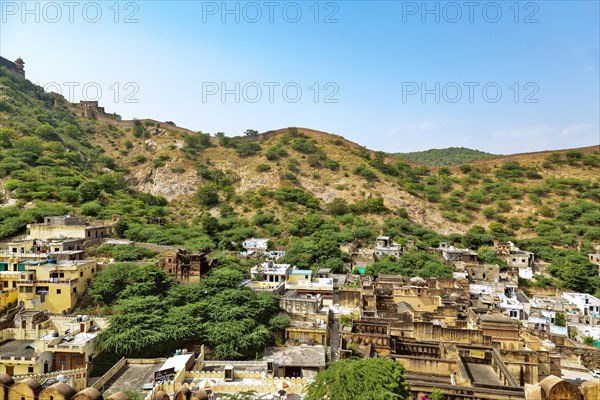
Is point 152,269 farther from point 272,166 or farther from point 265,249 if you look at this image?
point 272,166

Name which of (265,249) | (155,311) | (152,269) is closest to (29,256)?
(152,269)

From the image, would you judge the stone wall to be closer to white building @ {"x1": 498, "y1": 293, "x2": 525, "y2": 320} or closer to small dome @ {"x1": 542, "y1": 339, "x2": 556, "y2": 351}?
small dome @ {"x1": 542, "y1": 339, "x2": 556, "y2": 351}

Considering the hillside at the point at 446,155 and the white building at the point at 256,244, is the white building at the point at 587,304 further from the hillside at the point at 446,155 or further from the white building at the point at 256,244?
the hillside at the point at 446,155

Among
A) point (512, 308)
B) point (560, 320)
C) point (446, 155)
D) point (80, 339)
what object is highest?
point (446, 155)

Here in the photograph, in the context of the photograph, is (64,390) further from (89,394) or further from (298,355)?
(298,355)

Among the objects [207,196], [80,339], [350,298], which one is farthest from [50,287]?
[207,196]

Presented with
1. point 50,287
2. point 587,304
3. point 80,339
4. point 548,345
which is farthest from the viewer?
point 587,304

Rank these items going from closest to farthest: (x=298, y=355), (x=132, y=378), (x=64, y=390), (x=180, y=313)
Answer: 1. (x=64, y=390)
2. (x=132, y=378)
3. (x=298, y=355)
4. (x=180, y=313)
